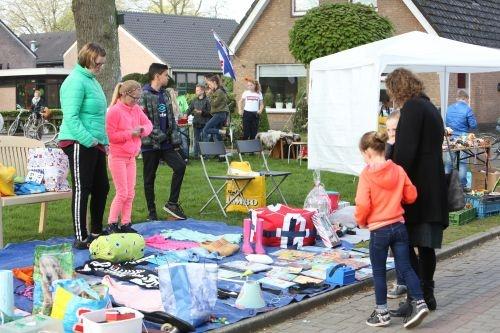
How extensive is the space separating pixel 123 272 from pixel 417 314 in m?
2.69

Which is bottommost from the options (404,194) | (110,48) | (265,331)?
(265,331)

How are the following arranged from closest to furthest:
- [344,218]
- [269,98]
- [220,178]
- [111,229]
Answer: [111,229]
[344,218]
[220,178]
[269,98]

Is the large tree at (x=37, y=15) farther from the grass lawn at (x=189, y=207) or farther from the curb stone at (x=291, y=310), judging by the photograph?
the curb stone at (x=291, y=310)

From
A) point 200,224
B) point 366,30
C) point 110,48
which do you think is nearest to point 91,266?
point 200,224

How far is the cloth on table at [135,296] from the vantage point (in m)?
6.12

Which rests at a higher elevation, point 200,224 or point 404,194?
point 404,194

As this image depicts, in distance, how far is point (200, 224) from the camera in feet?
32.3

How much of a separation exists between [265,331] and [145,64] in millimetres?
43563

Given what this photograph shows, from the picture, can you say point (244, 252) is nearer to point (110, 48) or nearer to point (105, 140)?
point (105, 140)

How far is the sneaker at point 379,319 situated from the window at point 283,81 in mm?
24477

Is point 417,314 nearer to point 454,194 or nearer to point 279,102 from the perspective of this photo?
point 454,194

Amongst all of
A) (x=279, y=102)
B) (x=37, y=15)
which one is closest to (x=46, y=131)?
(x=279, y=102)

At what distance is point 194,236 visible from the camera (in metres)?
8.98

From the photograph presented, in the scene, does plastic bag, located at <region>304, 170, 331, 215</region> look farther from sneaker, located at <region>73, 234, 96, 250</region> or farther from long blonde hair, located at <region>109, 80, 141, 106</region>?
sneaker, located at <region>73, 234, 96, 250</region>
